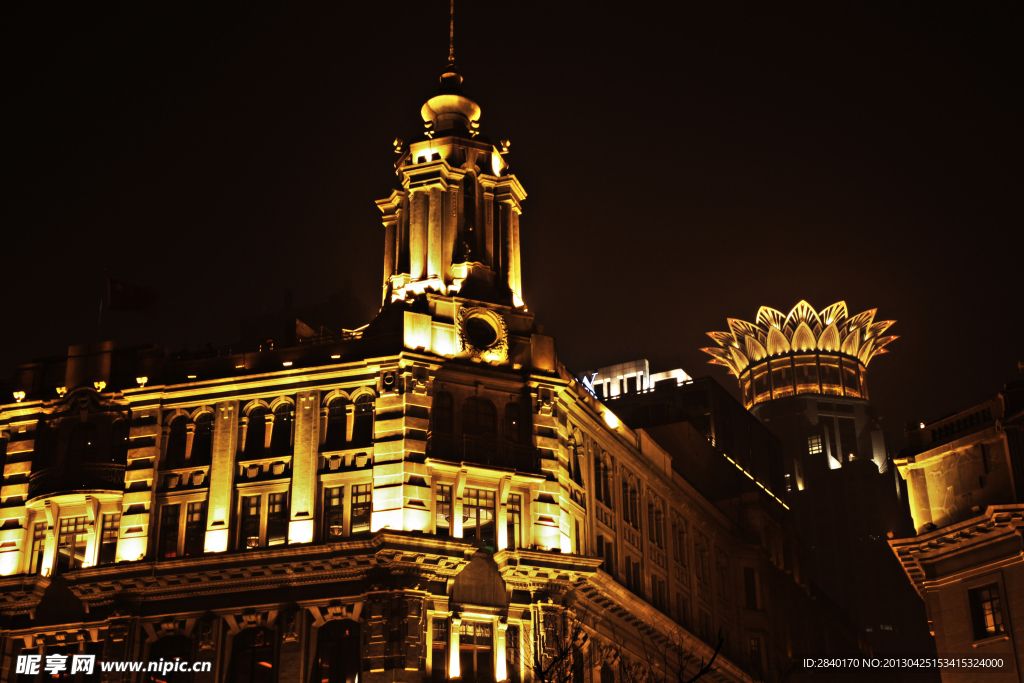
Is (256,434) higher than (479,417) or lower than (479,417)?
lower

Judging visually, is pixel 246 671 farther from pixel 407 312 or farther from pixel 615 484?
pixel 615 484

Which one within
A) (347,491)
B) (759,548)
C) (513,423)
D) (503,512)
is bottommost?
(503,512)

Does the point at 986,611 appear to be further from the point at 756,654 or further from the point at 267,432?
the point at 267,432

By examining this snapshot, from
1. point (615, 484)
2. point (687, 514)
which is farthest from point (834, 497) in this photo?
point (615, 484)

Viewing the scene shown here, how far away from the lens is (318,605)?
63688mm

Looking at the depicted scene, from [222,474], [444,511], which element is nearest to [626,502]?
[444,511]

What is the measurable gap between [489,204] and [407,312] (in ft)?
34.1

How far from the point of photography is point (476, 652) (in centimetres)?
6419

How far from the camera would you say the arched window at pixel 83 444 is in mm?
70125

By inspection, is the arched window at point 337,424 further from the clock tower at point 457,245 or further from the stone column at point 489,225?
the stone column at point 489,225

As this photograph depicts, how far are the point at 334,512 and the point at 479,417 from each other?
8553mm

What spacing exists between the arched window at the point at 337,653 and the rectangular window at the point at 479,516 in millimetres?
7097

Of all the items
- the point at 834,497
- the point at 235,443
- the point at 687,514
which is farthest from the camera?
the point at 834,497

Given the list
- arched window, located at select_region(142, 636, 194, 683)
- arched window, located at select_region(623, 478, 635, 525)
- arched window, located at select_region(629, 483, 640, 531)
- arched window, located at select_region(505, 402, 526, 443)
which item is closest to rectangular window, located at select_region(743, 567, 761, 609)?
arched window, located at select_region(629, 483, 640, 531)
